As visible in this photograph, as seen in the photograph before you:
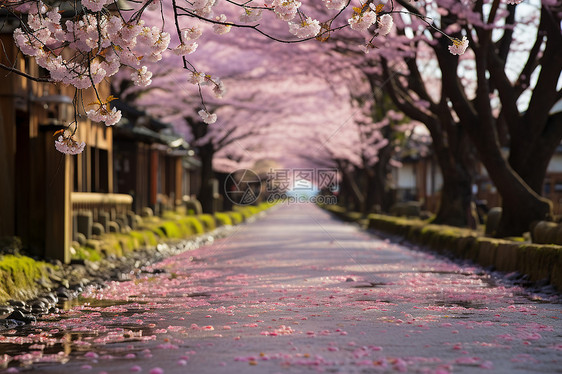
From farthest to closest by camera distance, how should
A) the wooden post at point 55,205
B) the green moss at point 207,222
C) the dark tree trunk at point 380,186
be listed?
the dark tree trunk at point 380,186, the green moss at point 207,222, the wooden post at point 55,205

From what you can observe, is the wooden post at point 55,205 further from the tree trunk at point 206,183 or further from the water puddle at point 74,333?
the tree trunk at point 206,183

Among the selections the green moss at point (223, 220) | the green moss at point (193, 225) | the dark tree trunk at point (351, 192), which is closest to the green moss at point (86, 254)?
the green moss at point (193, 225)

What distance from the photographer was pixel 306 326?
757cm

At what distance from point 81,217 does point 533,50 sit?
1130cm

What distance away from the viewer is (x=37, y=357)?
20.2 feet

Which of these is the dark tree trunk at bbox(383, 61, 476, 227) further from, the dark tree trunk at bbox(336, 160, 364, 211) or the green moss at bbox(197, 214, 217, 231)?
the dark tree trunk at bbox(336, 160, 364, 211)

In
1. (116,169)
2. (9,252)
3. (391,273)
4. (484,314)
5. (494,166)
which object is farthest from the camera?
(116,169)

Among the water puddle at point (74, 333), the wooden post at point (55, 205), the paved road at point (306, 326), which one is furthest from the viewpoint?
the wooden post at point (55, 205)

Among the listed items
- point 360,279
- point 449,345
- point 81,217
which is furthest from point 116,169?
point 449,345

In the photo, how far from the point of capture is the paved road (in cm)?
578

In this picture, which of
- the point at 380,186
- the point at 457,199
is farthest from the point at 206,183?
the point at 457,199

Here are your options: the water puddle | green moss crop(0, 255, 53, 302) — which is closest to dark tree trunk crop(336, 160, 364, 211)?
green moss crop(0, 255, 53, 302)

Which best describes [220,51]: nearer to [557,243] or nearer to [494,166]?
[494,166]

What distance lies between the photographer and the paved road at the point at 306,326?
5777 millimetres
